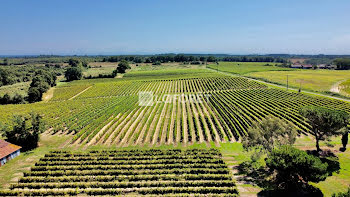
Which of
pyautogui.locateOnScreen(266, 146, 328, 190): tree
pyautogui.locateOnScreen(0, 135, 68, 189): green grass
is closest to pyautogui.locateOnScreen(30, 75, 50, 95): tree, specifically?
pyautogui.locateOnScreen(0, 135, 68, 189): green grass

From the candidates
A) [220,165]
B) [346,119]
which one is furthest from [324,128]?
[220,165]

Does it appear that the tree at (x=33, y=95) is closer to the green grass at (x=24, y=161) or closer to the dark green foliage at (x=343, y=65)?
the green grass at (x=24, y=161)

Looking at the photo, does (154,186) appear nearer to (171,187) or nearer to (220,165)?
(171,187)

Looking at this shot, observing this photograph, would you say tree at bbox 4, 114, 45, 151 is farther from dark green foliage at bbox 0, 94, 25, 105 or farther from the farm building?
dark green foliage at bbox 0, 94, 25, 105

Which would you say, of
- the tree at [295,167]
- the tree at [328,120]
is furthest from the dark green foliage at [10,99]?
the tree at [328,120]

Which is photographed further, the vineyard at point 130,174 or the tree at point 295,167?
the vineyard at point 130,174

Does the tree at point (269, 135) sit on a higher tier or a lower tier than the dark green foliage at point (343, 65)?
lower
